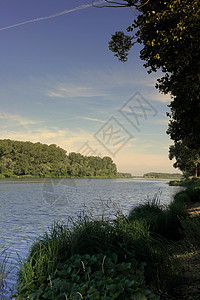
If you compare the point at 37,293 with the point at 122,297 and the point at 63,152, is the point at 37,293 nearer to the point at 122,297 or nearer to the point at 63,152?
the point at 122,297

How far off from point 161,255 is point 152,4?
7.82m

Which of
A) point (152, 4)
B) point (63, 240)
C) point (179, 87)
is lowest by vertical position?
point (63, 240)

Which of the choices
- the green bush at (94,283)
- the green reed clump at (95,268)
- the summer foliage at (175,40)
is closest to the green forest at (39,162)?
the summer foliage at (175,40)

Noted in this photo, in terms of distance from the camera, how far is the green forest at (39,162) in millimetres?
123062

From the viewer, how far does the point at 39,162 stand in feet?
458

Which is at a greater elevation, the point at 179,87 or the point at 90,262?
the point at 179,87

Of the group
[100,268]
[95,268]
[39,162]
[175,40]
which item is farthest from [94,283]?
[39,162]

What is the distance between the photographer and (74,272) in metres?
4.14

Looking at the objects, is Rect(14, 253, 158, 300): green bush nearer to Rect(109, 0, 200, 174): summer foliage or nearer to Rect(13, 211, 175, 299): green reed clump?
Rect(13, 211, 175, 299): green reed clump

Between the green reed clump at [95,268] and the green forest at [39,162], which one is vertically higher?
the green forest at [39,162]

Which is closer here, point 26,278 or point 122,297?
point 122,297

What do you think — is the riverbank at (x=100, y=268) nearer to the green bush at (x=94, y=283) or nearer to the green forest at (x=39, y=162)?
the green bush at (x=94, y=283)

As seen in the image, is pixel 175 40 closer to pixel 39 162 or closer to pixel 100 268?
pixel 100 268

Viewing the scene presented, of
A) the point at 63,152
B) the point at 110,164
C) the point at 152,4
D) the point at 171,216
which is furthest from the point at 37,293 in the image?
the point at 110,164
